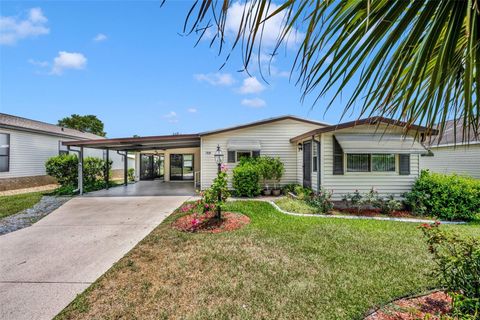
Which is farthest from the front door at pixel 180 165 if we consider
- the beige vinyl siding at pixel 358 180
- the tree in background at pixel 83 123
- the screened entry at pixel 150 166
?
the tree in background at pixel 83 123

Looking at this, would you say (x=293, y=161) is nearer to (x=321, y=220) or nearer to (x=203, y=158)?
(x=203, y=158)

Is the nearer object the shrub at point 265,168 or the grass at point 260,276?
the grass at point 260,276

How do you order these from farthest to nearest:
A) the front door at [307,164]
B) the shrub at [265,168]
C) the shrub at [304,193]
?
the shrub at [265,168] < the front door at [307,164] < the shrub at [304,193]

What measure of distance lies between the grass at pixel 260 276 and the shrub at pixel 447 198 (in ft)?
11.0

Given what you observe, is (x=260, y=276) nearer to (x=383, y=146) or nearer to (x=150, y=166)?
(x=383, y=146)

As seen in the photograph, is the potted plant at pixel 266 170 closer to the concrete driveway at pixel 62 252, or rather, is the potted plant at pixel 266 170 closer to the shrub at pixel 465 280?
the concrete driveway at pixel 62 252

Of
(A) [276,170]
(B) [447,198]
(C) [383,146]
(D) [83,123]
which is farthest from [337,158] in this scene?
(D) [83,123]

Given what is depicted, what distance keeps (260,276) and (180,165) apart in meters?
16.6

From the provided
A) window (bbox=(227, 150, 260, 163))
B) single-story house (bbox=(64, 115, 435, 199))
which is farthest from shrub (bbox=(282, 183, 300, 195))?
window (bbox=(227, 150, 260, 163))

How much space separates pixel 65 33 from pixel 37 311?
8.97 metres

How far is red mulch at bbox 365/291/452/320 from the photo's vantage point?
2.51 m

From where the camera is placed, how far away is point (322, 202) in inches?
315

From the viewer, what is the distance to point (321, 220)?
6.70 metres

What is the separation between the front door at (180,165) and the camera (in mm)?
18875
